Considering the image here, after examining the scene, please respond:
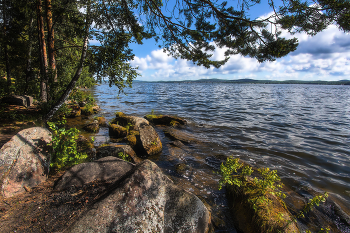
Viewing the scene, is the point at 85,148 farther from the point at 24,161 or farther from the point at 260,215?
the point at 260,215

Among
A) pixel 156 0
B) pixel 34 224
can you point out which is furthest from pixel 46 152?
pixel 156 0

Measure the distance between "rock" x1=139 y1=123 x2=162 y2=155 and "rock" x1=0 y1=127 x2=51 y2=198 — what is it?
3.63 m

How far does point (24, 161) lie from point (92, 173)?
5.14ft

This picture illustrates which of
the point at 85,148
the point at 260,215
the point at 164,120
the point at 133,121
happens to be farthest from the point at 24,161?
the point at 164,120

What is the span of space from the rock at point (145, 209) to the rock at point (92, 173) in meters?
1.11

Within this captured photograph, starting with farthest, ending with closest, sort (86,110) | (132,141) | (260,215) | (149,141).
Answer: (86,110), (132,141), (149,141), (260,215)

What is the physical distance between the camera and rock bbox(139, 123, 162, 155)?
281 inches

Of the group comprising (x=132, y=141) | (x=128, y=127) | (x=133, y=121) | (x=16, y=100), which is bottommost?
(x=132, y=141)

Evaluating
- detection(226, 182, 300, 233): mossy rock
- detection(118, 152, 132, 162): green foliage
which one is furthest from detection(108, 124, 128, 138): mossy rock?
detection(226, 182, 300, 233): mossy rock

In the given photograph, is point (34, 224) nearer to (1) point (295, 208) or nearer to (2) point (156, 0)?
(1) point (295, 208)

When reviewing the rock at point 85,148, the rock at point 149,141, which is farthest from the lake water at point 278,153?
the rock at point 85,148

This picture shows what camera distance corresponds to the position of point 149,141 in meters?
7.32

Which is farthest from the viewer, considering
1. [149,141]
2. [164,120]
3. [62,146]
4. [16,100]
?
[164,120]

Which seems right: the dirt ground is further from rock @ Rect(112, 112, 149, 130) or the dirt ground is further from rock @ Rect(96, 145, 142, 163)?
rock @ Rect(112, 112, 149, 130)
